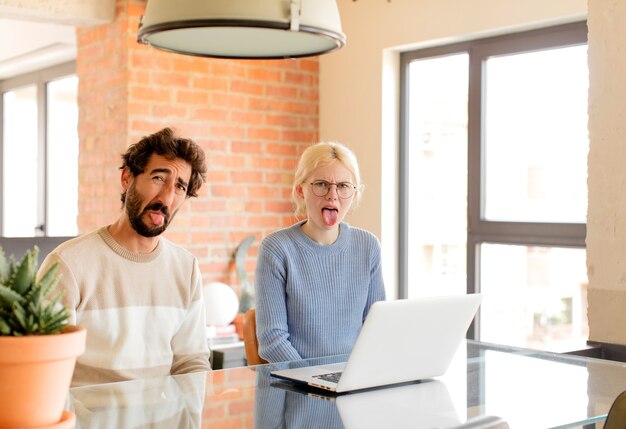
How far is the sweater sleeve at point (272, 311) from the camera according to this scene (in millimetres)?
2516

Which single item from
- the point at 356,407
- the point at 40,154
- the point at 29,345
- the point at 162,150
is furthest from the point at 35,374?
the point at 40,154

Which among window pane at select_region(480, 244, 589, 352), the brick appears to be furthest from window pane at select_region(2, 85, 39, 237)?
window pane at select_region(480, 244, 589, 352)

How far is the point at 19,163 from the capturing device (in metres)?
7.13

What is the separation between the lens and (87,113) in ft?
15.0

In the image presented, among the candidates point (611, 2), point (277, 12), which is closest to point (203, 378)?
point (277, 12)

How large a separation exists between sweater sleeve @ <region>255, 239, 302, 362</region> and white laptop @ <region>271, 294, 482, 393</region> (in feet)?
1.55

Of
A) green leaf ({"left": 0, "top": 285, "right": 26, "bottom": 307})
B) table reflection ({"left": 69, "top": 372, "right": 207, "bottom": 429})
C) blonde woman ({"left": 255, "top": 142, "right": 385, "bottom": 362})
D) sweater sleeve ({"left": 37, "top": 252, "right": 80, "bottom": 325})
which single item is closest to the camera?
green leaf ({"left": 0, "top": 285, "right": 26, "bottom": 307})

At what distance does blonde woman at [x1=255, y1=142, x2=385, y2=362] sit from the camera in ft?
8.59

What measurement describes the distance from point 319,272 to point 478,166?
167 centimetres

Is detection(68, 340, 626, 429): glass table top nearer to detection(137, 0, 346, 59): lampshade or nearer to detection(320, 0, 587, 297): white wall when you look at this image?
detection(137, 0, 346, 59): lampshade

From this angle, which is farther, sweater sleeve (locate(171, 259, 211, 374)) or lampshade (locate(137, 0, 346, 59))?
sweater sleeve (locate(171, 259, 211, 374))

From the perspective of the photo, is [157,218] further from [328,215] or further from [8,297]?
[8,297]

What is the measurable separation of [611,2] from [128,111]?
2.35 metres

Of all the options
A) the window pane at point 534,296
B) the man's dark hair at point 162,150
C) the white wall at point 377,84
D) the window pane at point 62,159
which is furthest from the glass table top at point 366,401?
the window pane at point 62,159
